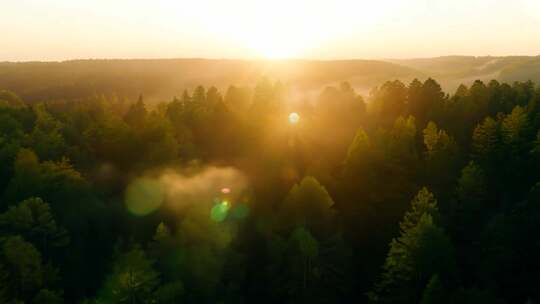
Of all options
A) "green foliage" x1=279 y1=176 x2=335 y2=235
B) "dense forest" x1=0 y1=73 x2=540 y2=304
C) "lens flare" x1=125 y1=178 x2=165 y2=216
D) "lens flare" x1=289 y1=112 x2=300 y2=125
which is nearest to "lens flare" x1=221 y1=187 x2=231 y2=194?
"dense forest" x1=0 y1=73 x2=540 y2=304

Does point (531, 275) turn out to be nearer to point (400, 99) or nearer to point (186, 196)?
point (186, 196)

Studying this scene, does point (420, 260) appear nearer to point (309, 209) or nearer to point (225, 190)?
point (309, 209)

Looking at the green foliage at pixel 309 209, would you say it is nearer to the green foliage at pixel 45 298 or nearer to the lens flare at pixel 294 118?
the green foliage at pixel 45 298

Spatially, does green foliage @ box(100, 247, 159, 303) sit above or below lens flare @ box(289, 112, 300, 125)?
below

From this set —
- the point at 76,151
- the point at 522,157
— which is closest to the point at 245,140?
the point at 76,151

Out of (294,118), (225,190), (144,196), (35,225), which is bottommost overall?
(35,225)

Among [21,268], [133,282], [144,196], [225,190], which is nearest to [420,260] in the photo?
[225,190]

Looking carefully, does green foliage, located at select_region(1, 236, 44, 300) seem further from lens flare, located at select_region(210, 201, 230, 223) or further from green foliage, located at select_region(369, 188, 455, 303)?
green foliage, located at select_region(369, 188, 455, 303)

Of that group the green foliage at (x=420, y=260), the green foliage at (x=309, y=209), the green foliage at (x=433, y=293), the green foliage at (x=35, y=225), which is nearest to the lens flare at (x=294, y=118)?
the green foliage at (x=309, y=209)
